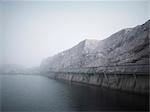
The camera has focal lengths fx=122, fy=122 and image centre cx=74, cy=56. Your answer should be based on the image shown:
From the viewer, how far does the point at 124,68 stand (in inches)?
1288

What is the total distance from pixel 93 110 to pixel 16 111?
40.3ft

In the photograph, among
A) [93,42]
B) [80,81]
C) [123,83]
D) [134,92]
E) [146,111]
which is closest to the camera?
[146,111]

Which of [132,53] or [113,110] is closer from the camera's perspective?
[113,110]

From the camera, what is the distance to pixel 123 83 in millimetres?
32250

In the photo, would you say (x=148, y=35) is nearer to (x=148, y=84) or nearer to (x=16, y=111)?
(x=148, y=84)

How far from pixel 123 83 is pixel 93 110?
16559mm

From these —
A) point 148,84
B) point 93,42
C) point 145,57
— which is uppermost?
point 93,42

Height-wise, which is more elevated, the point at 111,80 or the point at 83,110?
the point at 111,80

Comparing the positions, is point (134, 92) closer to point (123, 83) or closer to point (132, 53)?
point (123, 83)

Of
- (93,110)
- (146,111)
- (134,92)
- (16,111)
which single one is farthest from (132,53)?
(16,111)

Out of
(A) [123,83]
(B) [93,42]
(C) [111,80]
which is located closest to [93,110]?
(A) [123,83]

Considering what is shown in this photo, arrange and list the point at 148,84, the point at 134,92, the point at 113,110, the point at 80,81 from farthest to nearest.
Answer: the point at 80,81 → the point at 134,92 → the point at 148,84 → the point at 113,110

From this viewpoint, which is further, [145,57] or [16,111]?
[145,57]

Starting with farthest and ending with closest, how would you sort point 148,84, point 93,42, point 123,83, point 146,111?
point 93,42 < point 123,83 < point 148,84 < point 146,111
